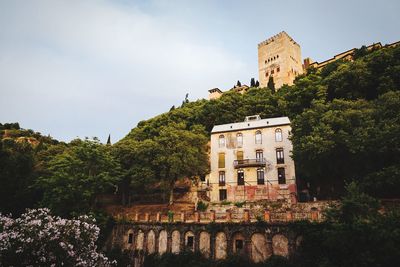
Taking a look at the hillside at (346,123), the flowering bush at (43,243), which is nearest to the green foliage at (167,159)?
the hillside at (346,123)

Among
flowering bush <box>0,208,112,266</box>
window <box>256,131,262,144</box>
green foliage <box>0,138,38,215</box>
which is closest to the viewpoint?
flowering bush <box>0,208,112,266</box>

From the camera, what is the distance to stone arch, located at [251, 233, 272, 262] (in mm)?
21656

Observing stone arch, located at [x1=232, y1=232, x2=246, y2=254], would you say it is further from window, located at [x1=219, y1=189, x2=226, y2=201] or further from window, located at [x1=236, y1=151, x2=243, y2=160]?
window, located at [x1=236, y1=151, x2=243, y2=160]

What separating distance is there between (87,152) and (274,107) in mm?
27894

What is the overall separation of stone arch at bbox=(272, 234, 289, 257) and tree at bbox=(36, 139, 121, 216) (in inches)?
750

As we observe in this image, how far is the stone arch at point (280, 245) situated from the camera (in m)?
21.1

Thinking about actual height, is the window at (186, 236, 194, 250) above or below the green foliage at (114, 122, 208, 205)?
below

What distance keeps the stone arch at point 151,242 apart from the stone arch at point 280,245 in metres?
11.9

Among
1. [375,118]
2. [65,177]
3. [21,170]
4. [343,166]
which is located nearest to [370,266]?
[343,166]

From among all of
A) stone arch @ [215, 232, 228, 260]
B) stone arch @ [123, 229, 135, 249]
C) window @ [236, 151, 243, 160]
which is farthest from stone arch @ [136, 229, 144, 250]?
window @ [236, 151, 243, 160]

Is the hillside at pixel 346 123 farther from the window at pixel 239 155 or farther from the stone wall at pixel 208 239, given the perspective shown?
the stone wall at pixel 208 239

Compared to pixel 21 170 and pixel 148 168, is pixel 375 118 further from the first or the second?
pixel 21 170

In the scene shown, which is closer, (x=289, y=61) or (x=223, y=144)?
(x=223, y=144)

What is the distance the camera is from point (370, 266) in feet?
50.5
